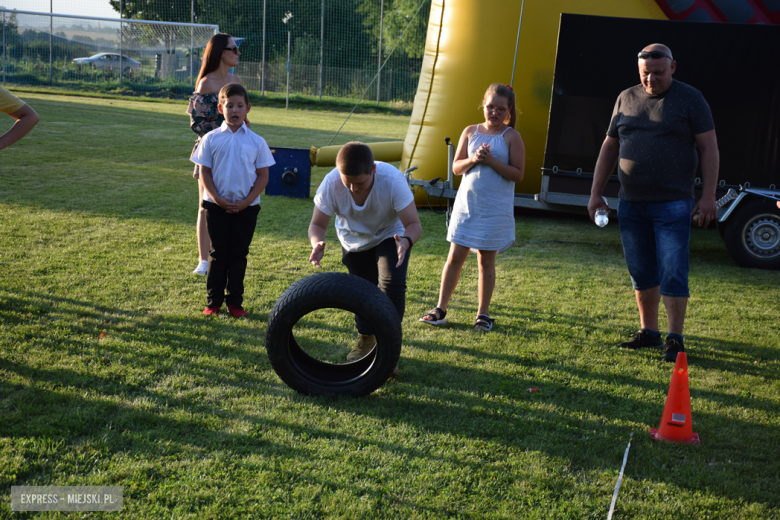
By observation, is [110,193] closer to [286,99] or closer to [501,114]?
[501,114]

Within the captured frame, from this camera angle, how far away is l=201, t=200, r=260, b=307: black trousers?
183 inches

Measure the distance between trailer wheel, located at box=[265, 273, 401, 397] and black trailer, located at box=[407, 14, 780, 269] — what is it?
489 centimetres

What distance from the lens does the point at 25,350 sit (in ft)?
12.5

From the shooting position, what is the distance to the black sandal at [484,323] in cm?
471

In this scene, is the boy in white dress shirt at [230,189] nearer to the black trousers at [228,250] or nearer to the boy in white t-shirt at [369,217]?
the black trousers at [228,250]

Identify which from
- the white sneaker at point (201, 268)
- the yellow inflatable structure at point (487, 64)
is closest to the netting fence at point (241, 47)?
the yellow inflatable structure at point (487, 64)

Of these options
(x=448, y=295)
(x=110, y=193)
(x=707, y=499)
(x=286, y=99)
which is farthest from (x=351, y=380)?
(x=286, y=99)

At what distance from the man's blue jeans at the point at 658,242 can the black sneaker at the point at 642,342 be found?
341 mm

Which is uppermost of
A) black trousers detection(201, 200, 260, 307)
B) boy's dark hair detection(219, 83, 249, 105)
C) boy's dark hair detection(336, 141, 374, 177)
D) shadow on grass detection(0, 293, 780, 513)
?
boy's dark hair detection(219, 83, 249, 105)

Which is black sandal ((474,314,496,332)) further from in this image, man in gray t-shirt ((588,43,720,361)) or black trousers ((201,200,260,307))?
black trousers ((201,200,260,307))

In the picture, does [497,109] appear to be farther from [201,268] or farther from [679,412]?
[201,268]

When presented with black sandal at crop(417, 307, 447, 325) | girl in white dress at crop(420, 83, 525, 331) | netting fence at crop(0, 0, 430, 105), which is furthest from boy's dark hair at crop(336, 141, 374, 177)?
netting fence at crop(0, 0, 430, 105)

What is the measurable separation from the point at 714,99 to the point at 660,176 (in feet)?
12.2

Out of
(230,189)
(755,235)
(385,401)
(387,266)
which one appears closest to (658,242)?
(387,266)
